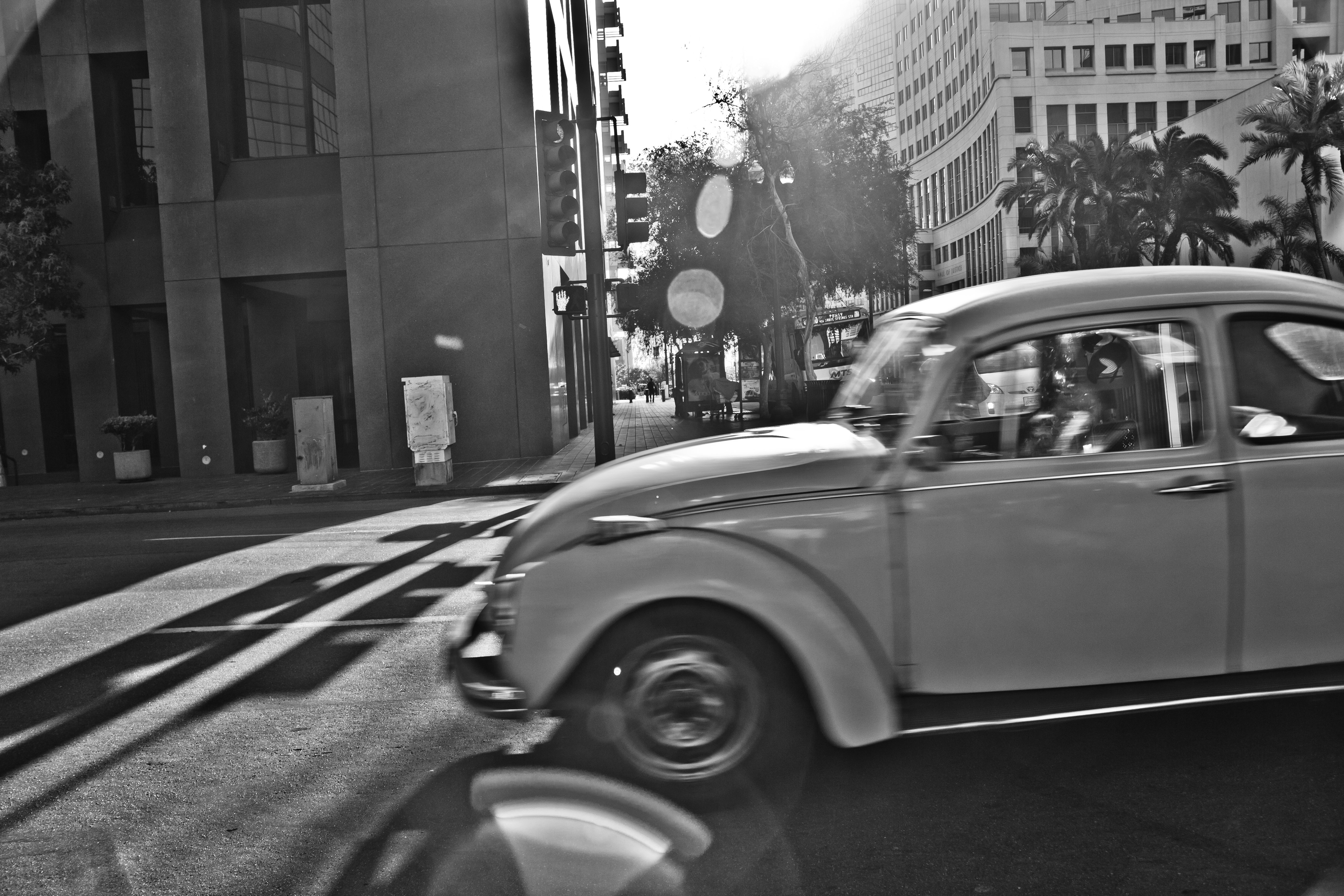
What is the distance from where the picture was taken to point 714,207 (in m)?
29.4

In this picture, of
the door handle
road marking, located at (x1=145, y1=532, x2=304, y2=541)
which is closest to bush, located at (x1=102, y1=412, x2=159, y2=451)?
road marking, located at (x1=145, y1=532, x2=304, y2=541)

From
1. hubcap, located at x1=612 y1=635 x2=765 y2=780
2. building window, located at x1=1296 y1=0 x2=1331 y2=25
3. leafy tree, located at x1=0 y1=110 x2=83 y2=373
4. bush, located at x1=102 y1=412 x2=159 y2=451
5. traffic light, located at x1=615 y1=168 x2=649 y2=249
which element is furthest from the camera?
building window, located at x1=1296 y1=0 x2=1331 y2=25

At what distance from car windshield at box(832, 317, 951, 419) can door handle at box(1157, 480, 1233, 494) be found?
32.8 inches

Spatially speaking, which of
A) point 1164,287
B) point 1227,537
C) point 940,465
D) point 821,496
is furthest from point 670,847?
point 1164,287

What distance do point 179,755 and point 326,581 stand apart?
3833 mm

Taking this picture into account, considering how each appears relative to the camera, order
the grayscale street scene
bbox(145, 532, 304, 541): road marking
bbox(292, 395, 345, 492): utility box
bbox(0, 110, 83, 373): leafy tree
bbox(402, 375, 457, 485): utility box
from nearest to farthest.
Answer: the grayscale street scene < bbox(145, 532, 304, 541): road marking < bbox(292, 395, 345, 492): utility box < bbox(402, 375, 457, 485): utility box < bbox(0, 110, 83, 373): leafy tree

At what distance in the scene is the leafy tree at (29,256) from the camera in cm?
1880

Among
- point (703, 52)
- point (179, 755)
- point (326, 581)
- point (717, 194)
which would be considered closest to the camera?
point (179, 755)

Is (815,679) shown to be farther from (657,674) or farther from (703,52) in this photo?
(703,52)

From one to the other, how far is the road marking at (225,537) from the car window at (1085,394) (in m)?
8.88

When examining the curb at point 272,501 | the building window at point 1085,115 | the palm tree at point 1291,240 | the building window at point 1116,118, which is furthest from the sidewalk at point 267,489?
the building window at point 1116,118

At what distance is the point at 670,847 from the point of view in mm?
3279

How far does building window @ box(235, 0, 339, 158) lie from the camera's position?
21047mm

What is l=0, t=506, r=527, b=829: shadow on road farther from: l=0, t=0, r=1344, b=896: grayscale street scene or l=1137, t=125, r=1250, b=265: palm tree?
l=1137, t=125, r=1250, b=265: palm tree
